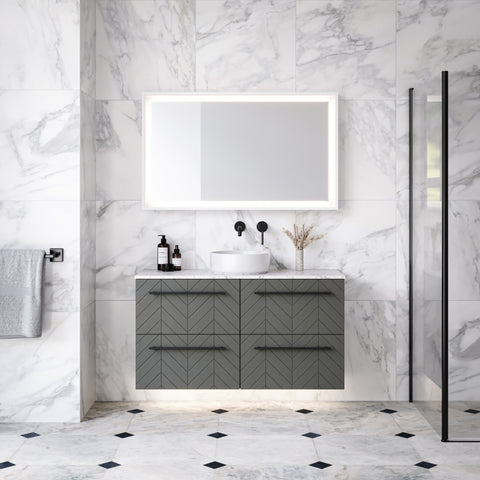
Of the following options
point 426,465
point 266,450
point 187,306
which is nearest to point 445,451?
point 426,465

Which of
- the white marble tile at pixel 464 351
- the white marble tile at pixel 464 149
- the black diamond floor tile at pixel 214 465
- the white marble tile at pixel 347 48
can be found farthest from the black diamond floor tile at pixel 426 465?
the white marble tile at pixel 347 48

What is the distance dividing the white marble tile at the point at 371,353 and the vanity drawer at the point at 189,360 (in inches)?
32.7

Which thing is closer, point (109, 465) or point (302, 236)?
point (109, 465)

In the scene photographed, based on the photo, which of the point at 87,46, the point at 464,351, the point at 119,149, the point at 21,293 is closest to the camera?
the point at 464,351

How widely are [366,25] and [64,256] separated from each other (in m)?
2.33

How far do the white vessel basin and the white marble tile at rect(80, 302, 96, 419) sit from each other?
0.82m

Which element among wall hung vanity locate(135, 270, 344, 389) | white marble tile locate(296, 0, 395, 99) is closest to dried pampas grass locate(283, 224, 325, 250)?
wall hung vanity locate(135, 270, 344, 389)

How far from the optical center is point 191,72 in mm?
3945

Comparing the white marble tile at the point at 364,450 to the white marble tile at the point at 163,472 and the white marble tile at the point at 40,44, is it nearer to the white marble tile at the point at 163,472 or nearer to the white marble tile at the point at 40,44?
the white marble tile at the point at 163,472

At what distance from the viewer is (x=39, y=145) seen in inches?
140

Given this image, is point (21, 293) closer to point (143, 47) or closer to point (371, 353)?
point (143, 47)

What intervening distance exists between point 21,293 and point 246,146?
1603mm

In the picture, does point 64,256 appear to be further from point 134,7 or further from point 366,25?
point 366,25

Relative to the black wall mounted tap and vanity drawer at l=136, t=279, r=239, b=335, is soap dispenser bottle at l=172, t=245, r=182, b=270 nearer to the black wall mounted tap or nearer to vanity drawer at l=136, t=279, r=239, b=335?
vanity drawer at l=136, t=279, r=239, b=335
